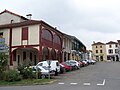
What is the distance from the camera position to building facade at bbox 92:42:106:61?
126m

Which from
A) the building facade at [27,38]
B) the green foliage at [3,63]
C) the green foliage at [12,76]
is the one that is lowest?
the green foliage at [12,76]

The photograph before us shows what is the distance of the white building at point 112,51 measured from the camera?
122800 mm

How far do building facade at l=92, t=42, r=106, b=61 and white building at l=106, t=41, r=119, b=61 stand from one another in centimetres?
215

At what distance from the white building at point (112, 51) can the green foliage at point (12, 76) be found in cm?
10299

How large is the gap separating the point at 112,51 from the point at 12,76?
104998mm

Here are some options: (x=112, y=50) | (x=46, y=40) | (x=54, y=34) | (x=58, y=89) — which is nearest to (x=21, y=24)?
(x=46, y=40)

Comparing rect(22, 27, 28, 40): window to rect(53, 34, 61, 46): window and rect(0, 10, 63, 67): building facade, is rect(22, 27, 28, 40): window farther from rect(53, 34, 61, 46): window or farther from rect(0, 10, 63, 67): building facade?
rect(53, 34, 61, 46): window

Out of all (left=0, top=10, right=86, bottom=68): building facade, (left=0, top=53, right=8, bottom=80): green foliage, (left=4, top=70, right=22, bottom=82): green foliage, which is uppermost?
(left=0, top=10, right=86, bottom=68): building facade

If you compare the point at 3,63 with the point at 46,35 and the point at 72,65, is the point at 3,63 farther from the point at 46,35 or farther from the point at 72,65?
the point at 72,65

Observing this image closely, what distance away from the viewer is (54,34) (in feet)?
151

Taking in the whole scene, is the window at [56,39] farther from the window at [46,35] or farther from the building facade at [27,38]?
the window at [46,35]

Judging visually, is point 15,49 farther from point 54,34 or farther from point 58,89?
point 58,89

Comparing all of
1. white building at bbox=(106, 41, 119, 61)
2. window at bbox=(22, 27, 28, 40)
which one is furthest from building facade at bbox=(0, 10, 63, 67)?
white building at bbox=(106, 41, 119, 61)

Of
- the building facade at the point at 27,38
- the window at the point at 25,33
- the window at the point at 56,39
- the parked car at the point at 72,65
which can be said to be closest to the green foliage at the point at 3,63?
the building facade at the point at 27,38
